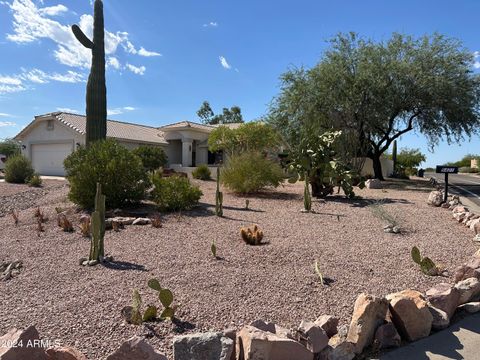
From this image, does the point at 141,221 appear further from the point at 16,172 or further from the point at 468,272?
the point at 16,172

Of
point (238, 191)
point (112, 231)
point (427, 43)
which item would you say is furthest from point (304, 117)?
point (112, 231)

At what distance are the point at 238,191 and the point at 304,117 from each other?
10673 mm

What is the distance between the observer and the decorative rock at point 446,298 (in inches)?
161

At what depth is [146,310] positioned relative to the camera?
3.75 metres

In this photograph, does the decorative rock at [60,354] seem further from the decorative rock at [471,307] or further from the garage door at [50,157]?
the garage door at [50,157]

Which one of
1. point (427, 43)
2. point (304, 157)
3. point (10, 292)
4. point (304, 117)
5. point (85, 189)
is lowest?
point (10, 292)

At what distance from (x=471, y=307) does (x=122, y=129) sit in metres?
30.8

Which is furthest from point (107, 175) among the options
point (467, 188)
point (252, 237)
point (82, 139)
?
point (467, 188)

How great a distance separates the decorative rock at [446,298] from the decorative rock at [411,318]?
343 millimetres

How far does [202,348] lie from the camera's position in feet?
9.48

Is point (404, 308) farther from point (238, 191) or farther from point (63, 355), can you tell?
point (238, 191)

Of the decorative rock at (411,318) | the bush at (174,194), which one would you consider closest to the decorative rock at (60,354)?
the decorative rock at (411,318)

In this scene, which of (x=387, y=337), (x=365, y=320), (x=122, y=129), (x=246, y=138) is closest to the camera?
(x=365, y=320)

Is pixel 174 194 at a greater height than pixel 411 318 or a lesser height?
greater
